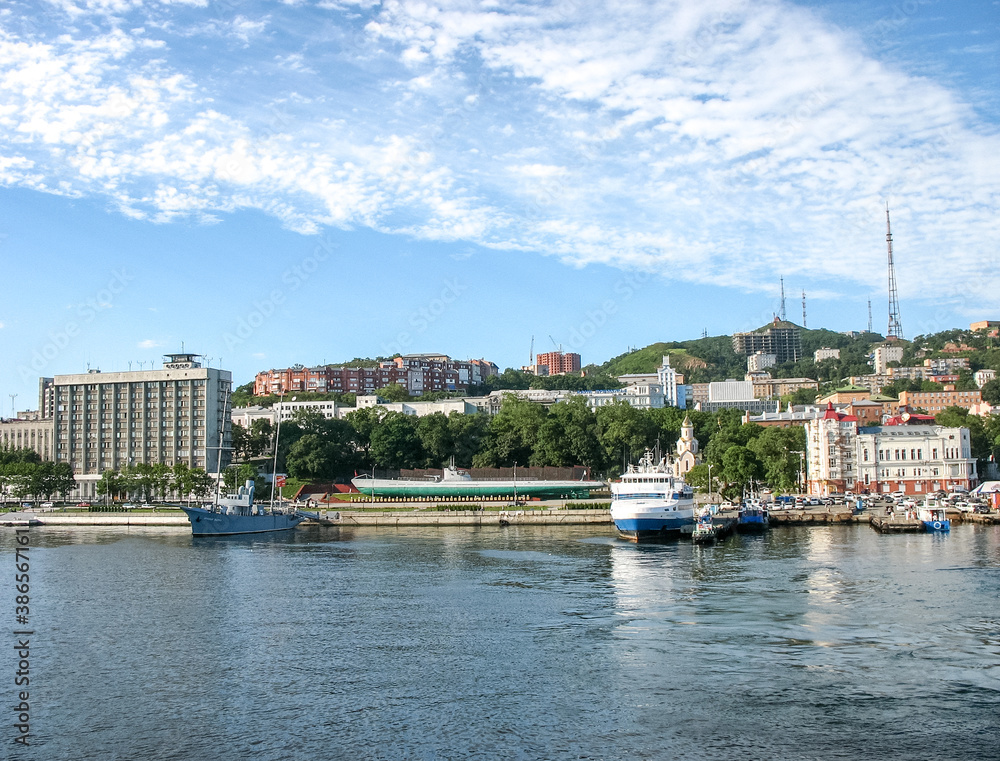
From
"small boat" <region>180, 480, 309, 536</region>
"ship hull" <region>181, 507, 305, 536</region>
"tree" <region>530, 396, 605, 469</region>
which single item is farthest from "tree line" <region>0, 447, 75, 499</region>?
"tree" <region>530, 396, 605, 469</region>

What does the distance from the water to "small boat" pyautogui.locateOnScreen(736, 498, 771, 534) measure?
21.4m

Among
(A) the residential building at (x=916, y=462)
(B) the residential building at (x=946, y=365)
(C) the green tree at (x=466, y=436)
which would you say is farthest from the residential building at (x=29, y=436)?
(B) the residential building at (x=946, y=365)

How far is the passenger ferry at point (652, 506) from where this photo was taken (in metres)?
57.0

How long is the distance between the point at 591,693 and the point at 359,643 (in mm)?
8624

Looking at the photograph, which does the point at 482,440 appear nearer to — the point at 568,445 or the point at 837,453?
the point at 568,445

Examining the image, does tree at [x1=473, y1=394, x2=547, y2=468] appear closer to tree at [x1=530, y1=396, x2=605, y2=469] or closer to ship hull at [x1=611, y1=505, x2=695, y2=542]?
tree at [x1=530, y1=396, x2=605, y2=469]

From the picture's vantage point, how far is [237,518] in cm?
7156

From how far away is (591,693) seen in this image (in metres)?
21.5

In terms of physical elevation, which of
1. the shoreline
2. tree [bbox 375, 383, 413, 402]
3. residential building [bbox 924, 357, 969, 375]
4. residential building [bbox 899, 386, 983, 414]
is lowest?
the shoreline

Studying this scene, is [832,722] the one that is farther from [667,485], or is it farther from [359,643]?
[667,485]

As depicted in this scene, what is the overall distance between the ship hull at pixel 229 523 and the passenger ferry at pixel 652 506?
30.3 meters

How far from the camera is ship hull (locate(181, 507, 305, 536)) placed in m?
69.2

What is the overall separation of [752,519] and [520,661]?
47.6m

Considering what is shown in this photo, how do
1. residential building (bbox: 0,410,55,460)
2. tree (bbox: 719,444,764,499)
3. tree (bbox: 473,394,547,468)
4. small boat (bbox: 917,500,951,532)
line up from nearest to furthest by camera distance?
small boat (bbox: 917,500,951,532) → tree (bbox: 719,444,764,499) → tree (bbox: 473,394,547,468) → residential building (bbox: 0,410,55,460)
